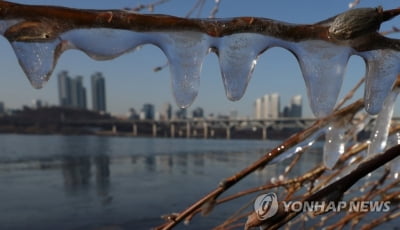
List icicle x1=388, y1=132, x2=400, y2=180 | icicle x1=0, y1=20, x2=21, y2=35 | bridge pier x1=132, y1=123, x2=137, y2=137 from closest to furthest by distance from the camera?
icicle x1=0, y1=20, x2=21, y2=35
icicle x1=388, y1=132, x2=400, y2=180
bridge pier x1=132, y1=123, x2=137, y2=137

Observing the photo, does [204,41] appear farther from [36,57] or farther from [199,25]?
[36,57]

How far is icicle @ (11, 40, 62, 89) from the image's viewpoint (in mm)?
301

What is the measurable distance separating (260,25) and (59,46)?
0.68ft

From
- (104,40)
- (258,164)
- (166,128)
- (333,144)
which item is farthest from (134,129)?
(104,40)

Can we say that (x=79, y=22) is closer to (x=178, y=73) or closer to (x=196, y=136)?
(x=178, y=73)

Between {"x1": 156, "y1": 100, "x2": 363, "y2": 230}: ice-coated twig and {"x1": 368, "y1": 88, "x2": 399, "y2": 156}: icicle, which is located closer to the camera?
{"x1": 156, "y1": 100, "x2": 363, "y2": 230}: ice-coated twig

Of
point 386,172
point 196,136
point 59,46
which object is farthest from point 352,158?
point 196,136

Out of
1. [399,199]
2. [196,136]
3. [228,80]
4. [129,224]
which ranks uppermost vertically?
[228,80]

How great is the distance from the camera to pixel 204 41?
346 mm

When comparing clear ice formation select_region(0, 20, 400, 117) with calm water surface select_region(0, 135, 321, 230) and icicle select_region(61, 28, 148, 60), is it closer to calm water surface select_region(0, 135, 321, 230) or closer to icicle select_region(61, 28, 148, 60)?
icicle select_region(61, 28, 148, 60)

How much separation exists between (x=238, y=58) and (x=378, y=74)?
0.66 feet

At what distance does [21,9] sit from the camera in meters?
0.26

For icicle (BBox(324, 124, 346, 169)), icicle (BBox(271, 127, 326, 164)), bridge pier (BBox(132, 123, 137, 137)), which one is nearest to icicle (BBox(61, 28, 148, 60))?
icicle (BBox(271, 127, 326, 164))

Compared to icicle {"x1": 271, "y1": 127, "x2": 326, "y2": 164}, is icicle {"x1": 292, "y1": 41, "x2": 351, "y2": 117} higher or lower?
higher
